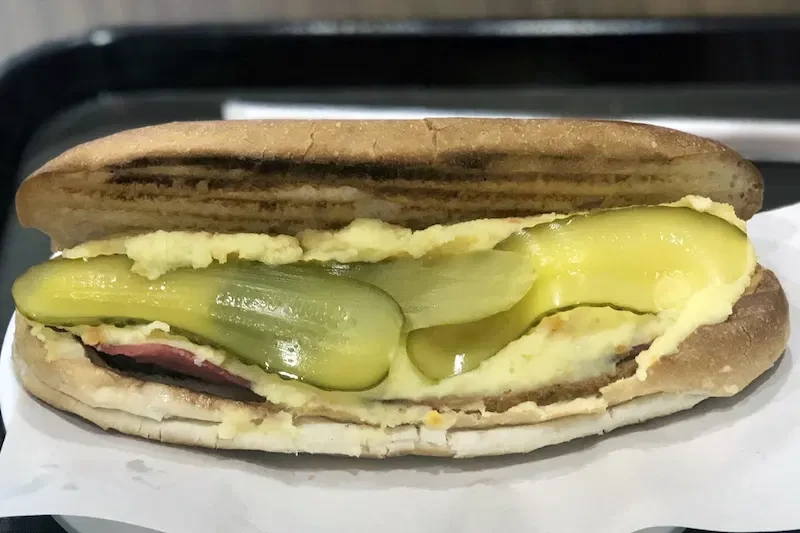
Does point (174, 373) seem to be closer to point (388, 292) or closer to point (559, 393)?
point (388, 292)

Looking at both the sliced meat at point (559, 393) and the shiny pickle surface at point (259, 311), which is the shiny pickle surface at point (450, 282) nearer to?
the shiny pickle surface at point (259, 311)

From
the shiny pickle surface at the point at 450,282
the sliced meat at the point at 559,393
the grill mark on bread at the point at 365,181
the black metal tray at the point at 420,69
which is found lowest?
the sliced meat at the point at 559,393

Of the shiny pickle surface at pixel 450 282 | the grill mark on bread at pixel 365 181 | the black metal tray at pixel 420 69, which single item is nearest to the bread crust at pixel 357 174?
the grill mark on bread at pixel 365 181

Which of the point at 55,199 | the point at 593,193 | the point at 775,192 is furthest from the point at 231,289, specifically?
the point at 775,192

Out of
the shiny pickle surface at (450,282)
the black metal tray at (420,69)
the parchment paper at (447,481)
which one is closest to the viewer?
the parchment paper at (447,481)

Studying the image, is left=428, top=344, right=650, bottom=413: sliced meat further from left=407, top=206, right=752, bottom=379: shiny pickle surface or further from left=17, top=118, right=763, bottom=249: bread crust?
left=17, top=118, right=763, bottom=249: bread crust

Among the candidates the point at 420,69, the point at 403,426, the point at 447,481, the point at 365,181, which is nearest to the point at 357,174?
the point at 365,181

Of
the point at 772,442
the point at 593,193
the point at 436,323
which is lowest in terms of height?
the point at 772,442

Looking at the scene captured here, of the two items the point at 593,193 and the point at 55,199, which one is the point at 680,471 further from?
the point at 55,199
